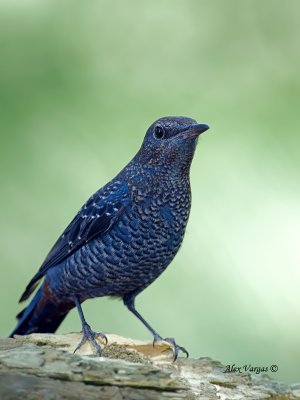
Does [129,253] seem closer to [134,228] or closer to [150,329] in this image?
[134,228]

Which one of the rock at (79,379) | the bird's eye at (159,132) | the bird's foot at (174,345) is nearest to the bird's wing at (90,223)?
the bird's eye at (159,132)

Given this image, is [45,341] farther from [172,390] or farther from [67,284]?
[172,390]

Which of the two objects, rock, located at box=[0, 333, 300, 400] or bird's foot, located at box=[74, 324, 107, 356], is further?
bird's foot, located at box=[74, 324, 107, 356]

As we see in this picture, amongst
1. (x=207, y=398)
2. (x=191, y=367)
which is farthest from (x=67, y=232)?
(x=207, y=398)

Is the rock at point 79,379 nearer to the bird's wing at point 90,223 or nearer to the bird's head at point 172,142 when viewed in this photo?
the bird's wing at point 90,223

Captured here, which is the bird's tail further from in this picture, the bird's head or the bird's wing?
the bird's head

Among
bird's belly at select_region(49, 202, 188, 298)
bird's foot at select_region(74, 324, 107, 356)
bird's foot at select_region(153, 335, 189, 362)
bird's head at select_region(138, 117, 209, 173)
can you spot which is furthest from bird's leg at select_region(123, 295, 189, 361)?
bird's head at select_region(138, 117, 209, 173)

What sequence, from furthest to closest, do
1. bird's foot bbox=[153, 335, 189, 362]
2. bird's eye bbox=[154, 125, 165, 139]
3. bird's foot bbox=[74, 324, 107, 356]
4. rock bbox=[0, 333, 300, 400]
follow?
bird's eye bbox=[154, 125, 165, 139]
bird's foot bbox=[153, 335, 189, 362]
bird's foot bbox=[74, 324, 107, 356]
rock bbox=[0, 333, 300, 400]

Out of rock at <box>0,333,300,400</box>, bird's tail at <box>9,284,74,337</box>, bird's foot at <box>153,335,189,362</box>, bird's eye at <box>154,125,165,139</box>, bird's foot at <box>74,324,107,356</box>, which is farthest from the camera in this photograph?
bird's tail at <box>9,284,74,337</box>
